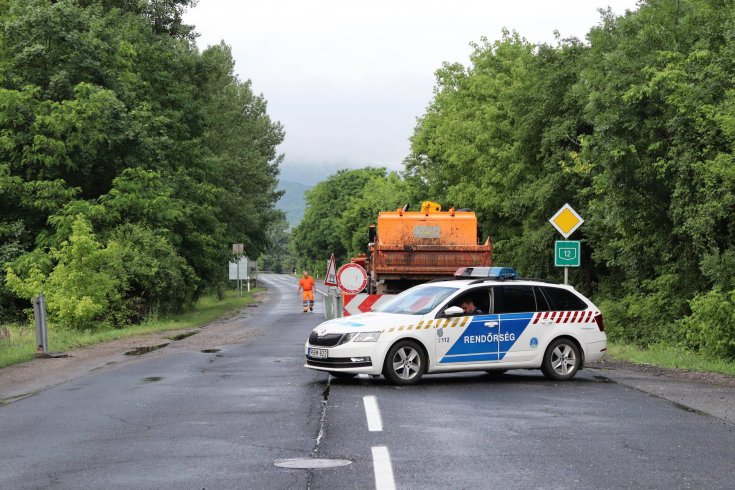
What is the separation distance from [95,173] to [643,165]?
76.6ft

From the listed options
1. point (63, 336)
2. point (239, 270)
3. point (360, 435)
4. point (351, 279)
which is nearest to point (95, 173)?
point (63, 336)

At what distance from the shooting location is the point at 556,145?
32281mm

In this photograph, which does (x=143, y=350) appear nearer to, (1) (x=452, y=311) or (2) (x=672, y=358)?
(1) (x=452, y=311)

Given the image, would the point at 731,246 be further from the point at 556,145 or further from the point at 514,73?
the point at 514,73

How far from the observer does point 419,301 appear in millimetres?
14344

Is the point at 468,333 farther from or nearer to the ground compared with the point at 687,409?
farther from the ground

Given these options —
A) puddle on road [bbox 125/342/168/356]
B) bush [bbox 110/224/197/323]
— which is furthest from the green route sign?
bush [bbox 110/224/197/323]

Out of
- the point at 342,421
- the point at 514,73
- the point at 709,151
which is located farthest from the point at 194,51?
the point at 342,421

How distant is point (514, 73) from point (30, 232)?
23363 mm

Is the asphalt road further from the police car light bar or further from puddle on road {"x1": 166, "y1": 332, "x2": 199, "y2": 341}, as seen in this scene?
puddle on road {"x1": 166, "y1": 332, "x2": 199, "y2": 341}

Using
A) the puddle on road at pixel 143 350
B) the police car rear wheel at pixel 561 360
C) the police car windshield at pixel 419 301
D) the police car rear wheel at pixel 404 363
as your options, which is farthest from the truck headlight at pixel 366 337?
the puddle on road at pixel 143 350

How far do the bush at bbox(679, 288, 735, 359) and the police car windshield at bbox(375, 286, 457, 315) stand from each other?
6043 millimetres

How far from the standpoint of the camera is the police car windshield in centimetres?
1403

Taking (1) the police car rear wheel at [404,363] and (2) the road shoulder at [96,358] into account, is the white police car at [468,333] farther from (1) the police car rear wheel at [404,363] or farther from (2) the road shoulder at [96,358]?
(2) the road shoulder at [96,358]
